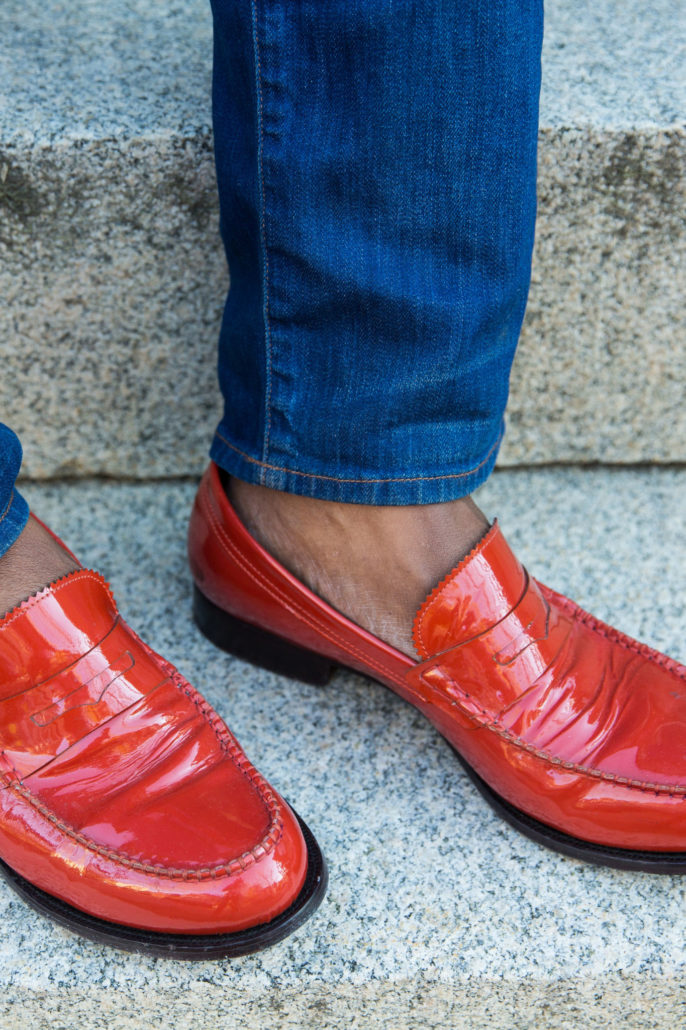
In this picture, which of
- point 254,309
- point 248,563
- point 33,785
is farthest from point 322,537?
point 33,785

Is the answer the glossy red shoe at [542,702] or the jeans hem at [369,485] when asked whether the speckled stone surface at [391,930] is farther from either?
the jeans hem at [369,485]

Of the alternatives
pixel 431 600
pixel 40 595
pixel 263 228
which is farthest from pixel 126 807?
pixel 263 228

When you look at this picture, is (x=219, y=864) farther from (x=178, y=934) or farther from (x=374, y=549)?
(x=374, y=549)

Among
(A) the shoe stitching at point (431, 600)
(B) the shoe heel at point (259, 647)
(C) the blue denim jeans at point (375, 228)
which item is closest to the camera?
(C) the blue denim jeans at point (375, 228)

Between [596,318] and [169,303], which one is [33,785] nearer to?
[169,303]

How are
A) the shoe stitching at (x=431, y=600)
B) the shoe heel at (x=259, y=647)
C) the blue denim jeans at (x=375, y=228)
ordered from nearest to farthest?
the blue denim jeans at (x=375, y=228) → the shoe stitching at (x=431, y=600) → the shoe heel at (x=259, y=647)

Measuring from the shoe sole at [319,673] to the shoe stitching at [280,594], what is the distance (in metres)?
0.05

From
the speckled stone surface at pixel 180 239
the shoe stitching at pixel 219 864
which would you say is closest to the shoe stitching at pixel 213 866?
the shoe stitching at pixel 219 864

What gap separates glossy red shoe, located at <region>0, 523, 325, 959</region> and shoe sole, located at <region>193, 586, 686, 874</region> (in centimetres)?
17

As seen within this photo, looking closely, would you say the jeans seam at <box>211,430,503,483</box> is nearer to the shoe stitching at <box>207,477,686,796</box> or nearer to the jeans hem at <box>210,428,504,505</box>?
the jeans hem at <box>210,428,504,505</box>

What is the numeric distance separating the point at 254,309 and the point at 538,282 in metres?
0.45

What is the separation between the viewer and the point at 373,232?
2.20 feet

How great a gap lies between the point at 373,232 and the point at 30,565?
15.9 inches

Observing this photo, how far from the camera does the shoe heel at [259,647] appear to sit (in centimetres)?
89
